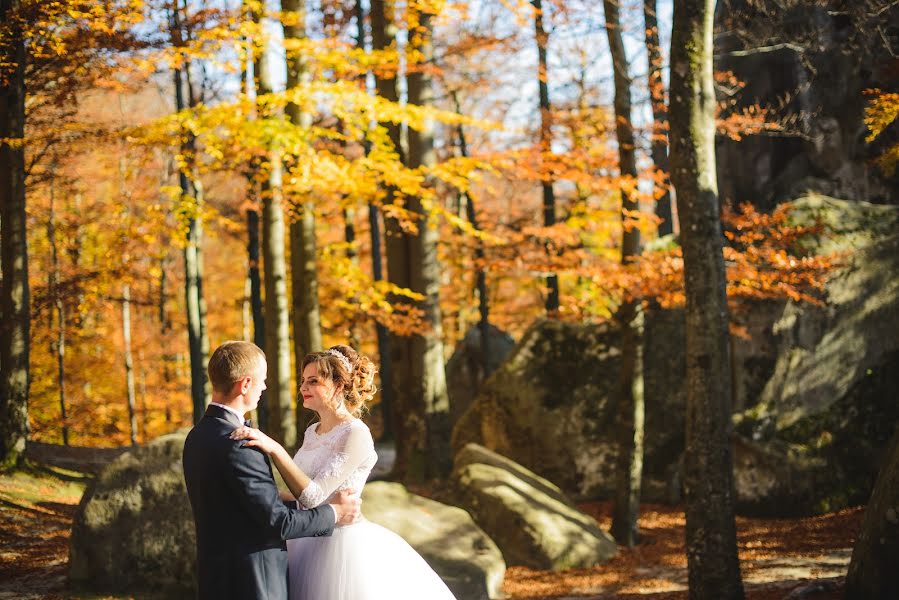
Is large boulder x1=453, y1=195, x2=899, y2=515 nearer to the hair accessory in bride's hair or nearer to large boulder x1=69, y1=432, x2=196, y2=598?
large boulder x1=69, y1=432, x2=196, y2=598

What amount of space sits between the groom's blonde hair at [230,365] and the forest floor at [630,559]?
5.12m

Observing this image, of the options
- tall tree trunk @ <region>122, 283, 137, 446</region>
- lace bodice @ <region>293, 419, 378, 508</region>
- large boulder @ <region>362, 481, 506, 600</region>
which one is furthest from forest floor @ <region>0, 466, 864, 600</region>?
tall tree trunk @ <region>122, 283, 137, 446</region>

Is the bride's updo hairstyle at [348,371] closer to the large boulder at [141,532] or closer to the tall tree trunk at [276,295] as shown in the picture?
the large boulder at [141,532]

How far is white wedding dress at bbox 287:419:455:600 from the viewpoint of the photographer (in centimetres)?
423

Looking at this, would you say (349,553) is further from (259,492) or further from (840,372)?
(840,372)

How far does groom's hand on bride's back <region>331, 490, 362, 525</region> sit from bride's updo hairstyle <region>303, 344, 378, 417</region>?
59 centimetres

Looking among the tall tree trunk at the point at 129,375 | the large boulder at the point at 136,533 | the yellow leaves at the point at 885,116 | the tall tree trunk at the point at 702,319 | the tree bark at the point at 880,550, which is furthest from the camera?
the tall tree trunk at the point at 129,375

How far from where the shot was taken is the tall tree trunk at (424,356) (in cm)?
1391

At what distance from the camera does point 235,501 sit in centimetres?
364

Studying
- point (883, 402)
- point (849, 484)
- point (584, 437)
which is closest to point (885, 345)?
point (883, 402)

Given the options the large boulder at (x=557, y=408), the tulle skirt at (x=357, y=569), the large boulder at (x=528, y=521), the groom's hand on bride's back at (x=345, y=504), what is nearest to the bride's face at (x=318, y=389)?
the groom's hand on bride's back at (x=345, y=504)

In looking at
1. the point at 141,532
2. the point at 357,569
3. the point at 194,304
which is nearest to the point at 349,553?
the point at 357,569

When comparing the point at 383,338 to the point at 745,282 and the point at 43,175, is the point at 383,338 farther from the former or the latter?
the point at 745,282

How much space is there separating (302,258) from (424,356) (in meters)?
2.82
